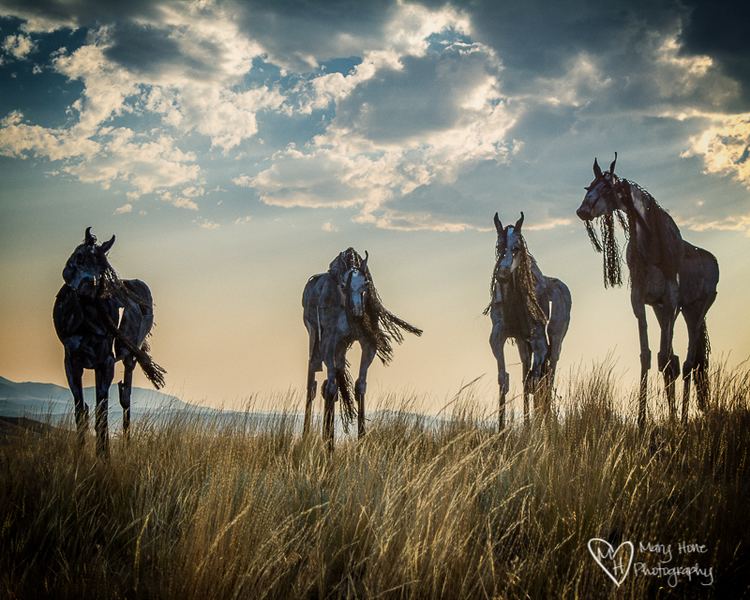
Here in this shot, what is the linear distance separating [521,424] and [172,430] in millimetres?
4251

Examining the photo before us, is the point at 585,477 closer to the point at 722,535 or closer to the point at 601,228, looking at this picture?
the point at 722,535

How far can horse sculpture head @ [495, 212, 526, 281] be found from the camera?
951 centimetres

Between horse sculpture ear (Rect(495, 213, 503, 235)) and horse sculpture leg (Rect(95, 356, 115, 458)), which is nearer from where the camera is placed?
horse sculpture leg (Rect(95, 356, 115, 458))

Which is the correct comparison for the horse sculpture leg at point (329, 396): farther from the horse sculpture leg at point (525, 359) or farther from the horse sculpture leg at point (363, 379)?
the horse sculpture leg at point (525, 359)

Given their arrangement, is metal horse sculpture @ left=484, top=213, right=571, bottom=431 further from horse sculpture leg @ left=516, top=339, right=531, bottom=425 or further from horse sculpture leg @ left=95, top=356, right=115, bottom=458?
horse sculpture leg @ left=95, top=356, right=115, bottom=458

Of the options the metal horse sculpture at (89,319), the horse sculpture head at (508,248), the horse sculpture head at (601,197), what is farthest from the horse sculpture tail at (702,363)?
the metal horse sculpture at (89,319)

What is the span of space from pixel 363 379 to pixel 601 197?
13.1 feet

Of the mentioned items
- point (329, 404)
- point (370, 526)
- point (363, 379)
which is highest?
point (363, 379)

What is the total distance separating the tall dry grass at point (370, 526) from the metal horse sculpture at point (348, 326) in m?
2.31

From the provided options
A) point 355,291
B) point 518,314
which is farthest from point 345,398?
point 518,314

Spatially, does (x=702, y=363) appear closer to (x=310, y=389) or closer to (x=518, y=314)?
(x=518, y=314)

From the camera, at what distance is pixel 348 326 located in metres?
9.66

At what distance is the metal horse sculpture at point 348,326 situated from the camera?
9414 millimetres

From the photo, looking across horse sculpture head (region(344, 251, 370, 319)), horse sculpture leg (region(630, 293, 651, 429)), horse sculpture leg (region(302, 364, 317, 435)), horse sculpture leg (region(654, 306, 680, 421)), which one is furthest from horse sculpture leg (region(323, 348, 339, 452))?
horse sculpture leg (region(654, 306, 680, 421))
